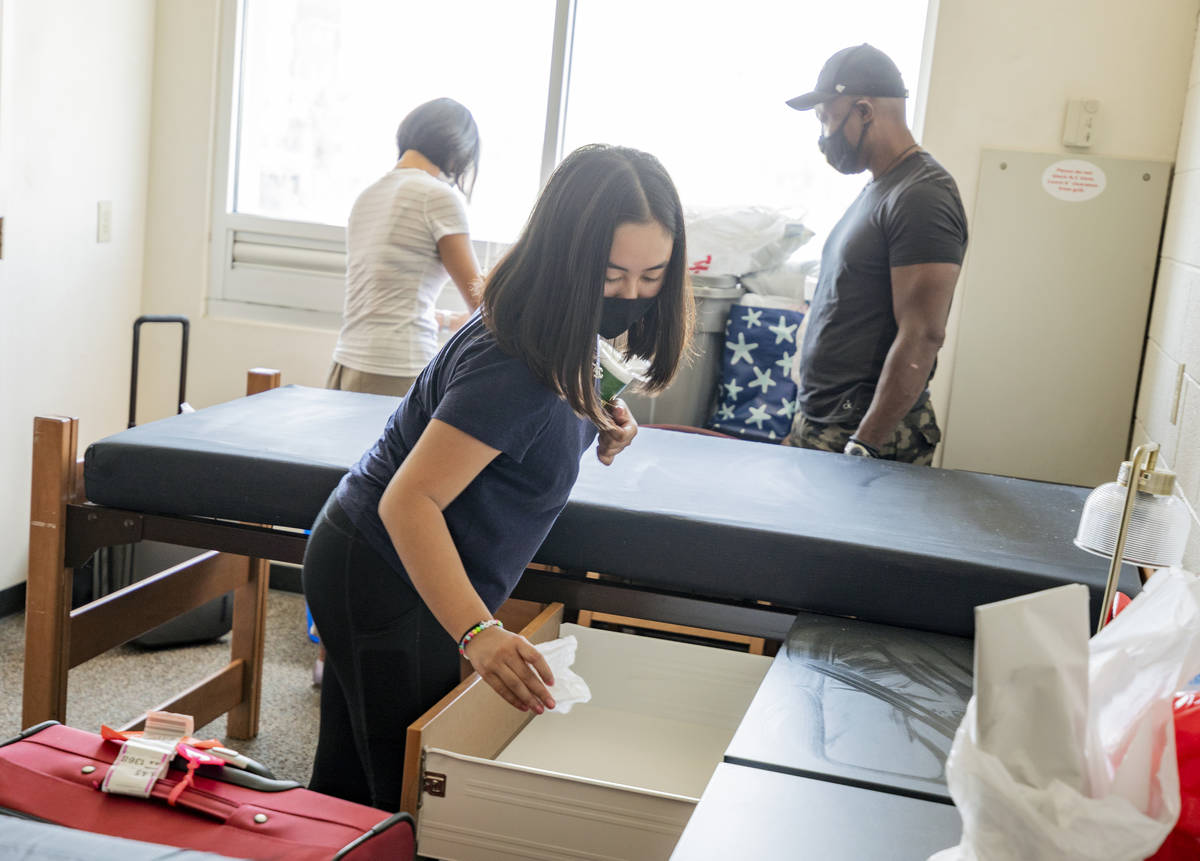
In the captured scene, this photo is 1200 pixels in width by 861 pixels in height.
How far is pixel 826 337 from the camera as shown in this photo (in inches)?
91.4

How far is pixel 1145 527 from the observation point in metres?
1.13

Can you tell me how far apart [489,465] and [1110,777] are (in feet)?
2.31

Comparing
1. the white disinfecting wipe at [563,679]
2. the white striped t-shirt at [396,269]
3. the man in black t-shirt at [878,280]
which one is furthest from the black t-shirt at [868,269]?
the white disinfecting wipe at [563,679]

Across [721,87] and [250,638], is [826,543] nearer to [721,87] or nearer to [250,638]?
[250,638]

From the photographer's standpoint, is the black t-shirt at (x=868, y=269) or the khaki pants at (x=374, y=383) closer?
the black t-shirt at (x=868, y=269)

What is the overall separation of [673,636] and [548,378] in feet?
4.71

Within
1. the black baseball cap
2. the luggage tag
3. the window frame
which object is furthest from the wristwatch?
the window frame

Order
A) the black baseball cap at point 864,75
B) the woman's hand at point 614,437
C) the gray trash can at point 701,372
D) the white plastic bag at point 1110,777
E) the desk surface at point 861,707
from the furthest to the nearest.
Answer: the gray trash can at point 701,372
the black baseball cap at point 864,75
the woman's hand at point 614,437
the desk surface at point 861,707
the white plastic bag at point 1110,777

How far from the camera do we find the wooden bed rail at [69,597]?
5.78 feet

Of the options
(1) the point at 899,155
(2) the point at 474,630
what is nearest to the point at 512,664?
(2) the point at 474,630

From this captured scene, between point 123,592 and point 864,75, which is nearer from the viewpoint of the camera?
point 123,592

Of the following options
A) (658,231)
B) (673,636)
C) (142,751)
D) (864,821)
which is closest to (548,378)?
(658,231)

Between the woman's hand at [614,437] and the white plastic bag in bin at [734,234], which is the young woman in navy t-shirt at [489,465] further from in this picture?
the white plastic bag in bin at [734,234]

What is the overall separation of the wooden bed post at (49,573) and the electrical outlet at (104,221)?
1557 mm
